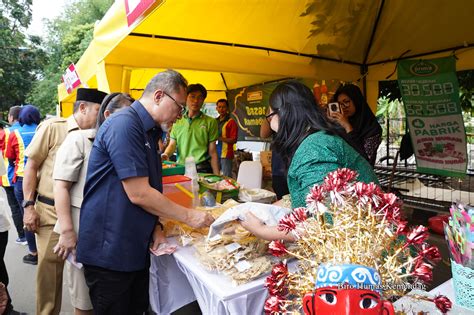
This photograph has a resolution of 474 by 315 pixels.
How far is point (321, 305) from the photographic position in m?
0.68

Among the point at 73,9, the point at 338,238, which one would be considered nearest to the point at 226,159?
the point at 338,238

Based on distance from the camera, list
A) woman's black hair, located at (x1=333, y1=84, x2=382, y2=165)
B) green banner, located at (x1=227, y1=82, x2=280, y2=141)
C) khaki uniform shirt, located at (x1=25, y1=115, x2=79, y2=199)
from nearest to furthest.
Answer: khaki uniform shirt, located at (x1=25, y1=115, x2=79, y2=199) → woman's black hair, located at (x1=333, y1=84, x2=382, y2=165) → green banner, located at (x1=227, y1=82, x2=280, y2=141)

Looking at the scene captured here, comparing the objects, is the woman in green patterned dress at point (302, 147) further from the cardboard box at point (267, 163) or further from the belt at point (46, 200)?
the cardboard box at point (267, 163)

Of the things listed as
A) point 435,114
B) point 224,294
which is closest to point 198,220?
point 224,294

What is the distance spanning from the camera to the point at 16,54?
21.6 m

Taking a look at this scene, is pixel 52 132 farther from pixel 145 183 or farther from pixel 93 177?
pixel 145 183

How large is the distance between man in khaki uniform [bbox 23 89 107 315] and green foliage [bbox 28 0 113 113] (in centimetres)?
2101

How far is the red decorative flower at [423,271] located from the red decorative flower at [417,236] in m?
0.05

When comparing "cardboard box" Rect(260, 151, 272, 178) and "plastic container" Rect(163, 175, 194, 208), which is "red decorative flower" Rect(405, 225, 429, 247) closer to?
"plastic container" Rect(163, 175, 194, 208)

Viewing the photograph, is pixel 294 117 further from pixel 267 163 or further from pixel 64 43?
pixel 64 43

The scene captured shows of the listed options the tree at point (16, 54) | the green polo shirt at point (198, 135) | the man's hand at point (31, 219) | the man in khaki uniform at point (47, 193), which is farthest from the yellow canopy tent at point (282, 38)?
the tree at point (16, 54)

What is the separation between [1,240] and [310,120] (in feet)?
7.96

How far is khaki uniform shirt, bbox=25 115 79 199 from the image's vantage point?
2.32 meters

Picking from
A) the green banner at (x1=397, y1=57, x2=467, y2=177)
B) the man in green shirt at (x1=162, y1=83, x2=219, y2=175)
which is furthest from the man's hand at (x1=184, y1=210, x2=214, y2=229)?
the green banner at (x1=397, y1=57, x2=467, y2=177)
